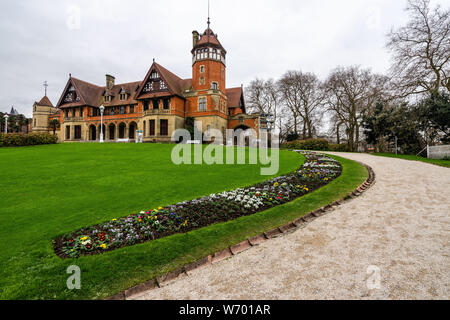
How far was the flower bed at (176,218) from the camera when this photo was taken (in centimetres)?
454

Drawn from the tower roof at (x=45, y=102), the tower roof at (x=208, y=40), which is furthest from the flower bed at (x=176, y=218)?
the tower roof at (x=45, y=102)

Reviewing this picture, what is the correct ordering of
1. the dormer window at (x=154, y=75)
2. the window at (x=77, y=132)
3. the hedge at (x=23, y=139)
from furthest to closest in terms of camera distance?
the window at (x=77, y=132)
the dormer window at (x=154, y=75)
the hedge at (x=23, y=139)

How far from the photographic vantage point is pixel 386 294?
2.99m

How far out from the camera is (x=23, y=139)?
23422 millimetres

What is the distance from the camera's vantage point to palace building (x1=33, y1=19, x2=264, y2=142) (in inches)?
1342

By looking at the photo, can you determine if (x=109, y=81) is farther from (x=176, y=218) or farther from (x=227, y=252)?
(x=227, y=252)

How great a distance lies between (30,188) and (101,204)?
3998 mm

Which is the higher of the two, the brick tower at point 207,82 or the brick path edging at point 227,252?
the brick tower at point 207,82

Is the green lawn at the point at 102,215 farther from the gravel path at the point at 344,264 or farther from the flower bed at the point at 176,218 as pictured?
the gravel path at the point at 344,264

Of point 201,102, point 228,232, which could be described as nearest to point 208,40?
point 201,102

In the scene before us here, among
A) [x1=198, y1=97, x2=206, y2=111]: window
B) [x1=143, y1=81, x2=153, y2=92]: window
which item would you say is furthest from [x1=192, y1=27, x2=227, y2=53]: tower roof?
[x1=143, y1=81, x2=153, y2=92]: window

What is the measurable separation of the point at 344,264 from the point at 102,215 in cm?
605

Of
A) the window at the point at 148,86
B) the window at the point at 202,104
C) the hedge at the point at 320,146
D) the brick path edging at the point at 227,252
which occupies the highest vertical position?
the window at the point at 148,86

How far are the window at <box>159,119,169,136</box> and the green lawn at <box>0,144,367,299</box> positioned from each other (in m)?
21.8
